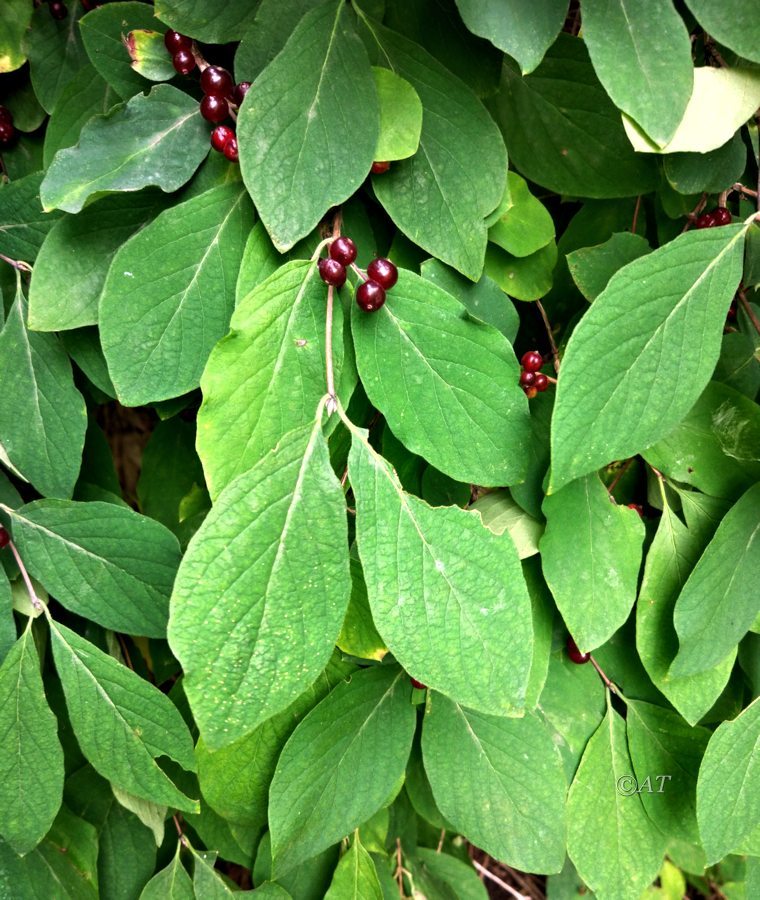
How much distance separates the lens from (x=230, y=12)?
0.71m

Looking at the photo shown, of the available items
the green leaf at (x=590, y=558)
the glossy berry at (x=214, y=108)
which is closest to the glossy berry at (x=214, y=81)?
the glossy berry at (x=214, y=108)

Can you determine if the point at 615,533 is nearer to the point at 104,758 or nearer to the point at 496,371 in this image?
the point at 496,371

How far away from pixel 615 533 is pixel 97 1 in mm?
865

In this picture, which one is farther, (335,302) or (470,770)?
(470,770)

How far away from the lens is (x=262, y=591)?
1.87ft

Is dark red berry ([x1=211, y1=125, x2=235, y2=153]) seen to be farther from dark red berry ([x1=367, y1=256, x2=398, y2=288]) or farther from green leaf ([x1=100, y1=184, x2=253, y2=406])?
dark red berry ([x1=367, y1=256, x2=398, y2=288])

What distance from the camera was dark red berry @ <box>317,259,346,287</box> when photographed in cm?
67

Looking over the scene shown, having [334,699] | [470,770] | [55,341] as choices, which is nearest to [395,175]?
[55,341]

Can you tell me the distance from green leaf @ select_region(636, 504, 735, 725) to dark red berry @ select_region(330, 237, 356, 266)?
17.8 inches

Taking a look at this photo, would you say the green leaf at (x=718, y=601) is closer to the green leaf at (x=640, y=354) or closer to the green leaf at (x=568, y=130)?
the green leaf at (x=640, y=354)

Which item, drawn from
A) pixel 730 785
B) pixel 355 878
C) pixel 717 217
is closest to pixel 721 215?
pixel 717 217

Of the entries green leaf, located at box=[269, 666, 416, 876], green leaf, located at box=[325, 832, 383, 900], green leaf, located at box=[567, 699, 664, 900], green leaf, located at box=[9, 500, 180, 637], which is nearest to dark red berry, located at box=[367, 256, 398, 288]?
green leaf, located at box=[9, 500, 180, 637]

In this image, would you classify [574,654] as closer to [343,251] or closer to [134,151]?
[343,251]

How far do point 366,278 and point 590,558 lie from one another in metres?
0.36
